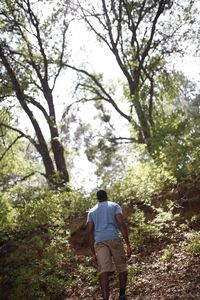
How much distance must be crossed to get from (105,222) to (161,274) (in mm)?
1896

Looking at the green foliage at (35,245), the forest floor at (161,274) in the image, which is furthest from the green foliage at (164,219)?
the green foliage at (35,245)

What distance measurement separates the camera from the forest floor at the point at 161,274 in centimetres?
664

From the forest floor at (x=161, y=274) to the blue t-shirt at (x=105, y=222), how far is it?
1279 millimetres

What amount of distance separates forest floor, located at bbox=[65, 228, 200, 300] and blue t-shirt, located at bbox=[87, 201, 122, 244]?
1279 millimetres

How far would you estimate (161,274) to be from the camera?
25.1 feet

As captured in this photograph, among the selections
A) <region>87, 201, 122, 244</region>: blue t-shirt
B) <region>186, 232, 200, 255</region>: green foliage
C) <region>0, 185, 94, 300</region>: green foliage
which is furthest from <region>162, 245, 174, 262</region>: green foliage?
<region>0, 185, 94, 300</region>: green foliage

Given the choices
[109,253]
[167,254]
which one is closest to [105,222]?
[109,253]

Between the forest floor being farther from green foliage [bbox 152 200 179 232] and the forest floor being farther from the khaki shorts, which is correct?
the khaki shorts

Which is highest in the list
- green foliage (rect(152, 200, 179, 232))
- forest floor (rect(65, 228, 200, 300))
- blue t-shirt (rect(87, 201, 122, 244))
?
green foliage (rect(152, 200, 179, 232))

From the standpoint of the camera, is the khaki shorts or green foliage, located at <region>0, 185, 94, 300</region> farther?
green foliage, located at <region>0, 185, 94, 300</region>

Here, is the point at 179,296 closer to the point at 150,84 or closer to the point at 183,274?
the point at 183,274

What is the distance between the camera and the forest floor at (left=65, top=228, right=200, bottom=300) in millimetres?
6639

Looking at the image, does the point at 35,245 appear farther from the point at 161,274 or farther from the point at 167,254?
the point at 161,274

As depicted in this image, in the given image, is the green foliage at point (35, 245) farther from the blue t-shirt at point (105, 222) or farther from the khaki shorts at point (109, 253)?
the blue t-shirt at point (105, 222)
